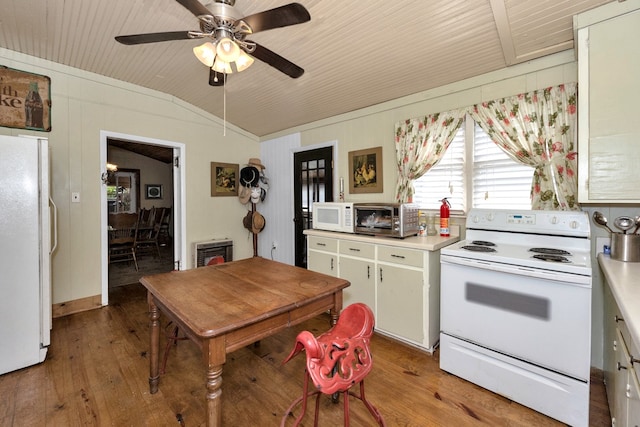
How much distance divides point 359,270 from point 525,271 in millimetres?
1335

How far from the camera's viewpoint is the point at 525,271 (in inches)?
64.3

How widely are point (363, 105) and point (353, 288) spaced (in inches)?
80.3

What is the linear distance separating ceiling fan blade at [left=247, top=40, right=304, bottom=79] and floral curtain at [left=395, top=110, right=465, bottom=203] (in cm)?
140

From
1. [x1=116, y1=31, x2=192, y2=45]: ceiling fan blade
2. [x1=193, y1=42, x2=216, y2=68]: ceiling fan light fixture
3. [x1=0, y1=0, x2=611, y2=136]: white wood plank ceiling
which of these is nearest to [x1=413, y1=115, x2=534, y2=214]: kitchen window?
[x1=0, y1=0, x2=611, y2=136]: white wood plank ceiling

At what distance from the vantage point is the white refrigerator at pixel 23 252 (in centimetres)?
199

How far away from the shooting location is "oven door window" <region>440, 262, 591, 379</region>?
1504 mm

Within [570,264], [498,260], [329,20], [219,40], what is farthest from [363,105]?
[570,264]

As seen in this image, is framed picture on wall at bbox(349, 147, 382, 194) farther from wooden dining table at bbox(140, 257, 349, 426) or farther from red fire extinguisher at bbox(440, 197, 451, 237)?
wooden dining table at bbox(140, 257, 349, 426)

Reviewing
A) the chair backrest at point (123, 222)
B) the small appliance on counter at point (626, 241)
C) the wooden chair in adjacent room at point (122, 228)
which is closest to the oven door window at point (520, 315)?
the small appliance on counter at point (626, 241)

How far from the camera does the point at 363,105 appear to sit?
3223 mm

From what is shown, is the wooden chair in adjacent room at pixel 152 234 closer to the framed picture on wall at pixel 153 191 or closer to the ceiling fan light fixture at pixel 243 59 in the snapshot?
the framed picture on wall at pixel 153 191

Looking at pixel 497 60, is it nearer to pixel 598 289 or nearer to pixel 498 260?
pixel 498 260

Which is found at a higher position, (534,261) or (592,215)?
(592,215)

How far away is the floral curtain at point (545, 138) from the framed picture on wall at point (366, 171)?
117 centimetres
